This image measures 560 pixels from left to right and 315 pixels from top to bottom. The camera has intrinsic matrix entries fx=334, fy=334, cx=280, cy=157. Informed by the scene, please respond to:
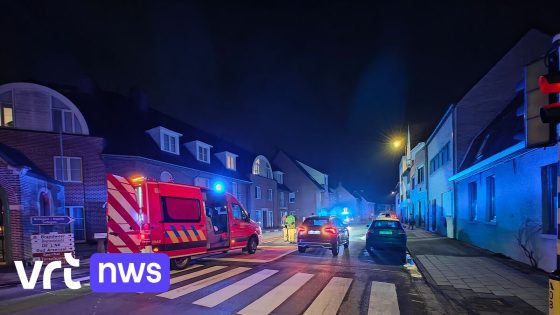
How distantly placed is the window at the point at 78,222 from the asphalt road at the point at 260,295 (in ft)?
35.1

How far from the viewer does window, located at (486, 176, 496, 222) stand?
1420 centimetres

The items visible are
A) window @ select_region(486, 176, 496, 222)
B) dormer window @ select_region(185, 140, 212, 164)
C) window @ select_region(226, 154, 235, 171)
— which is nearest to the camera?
window @ select_region(486, 176, 496, 222)

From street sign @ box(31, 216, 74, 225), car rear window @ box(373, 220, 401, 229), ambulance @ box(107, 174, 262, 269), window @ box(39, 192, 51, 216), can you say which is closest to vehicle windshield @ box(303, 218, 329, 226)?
car rear window @ box(373, 220, 401, 229)

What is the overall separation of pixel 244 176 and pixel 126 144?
48.7ft

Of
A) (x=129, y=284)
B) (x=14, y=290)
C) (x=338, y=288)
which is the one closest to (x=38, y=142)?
(x=14, y=290)

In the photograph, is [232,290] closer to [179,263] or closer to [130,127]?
[179,263]

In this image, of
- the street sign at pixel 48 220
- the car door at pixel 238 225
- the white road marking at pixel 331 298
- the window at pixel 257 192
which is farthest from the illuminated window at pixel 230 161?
the white road marking at pixel 331 298

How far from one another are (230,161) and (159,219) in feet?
72.8

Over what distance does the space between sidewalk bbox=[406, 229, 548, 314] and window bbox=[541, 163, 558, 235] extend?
1.38 metres

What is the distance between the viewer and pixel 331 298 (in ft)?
23.7

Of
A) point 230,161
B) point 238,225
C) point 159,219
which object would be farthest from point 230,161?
point 159,219

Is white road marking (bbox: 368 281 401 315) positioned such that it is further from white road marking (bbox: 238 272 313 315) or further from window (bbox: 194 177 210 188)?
window (bbox: 194 177 210 188)

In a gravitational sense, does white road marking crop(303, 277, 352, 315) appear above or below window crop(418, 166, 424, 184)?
below

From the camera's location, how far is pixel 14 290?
28.6 feet
